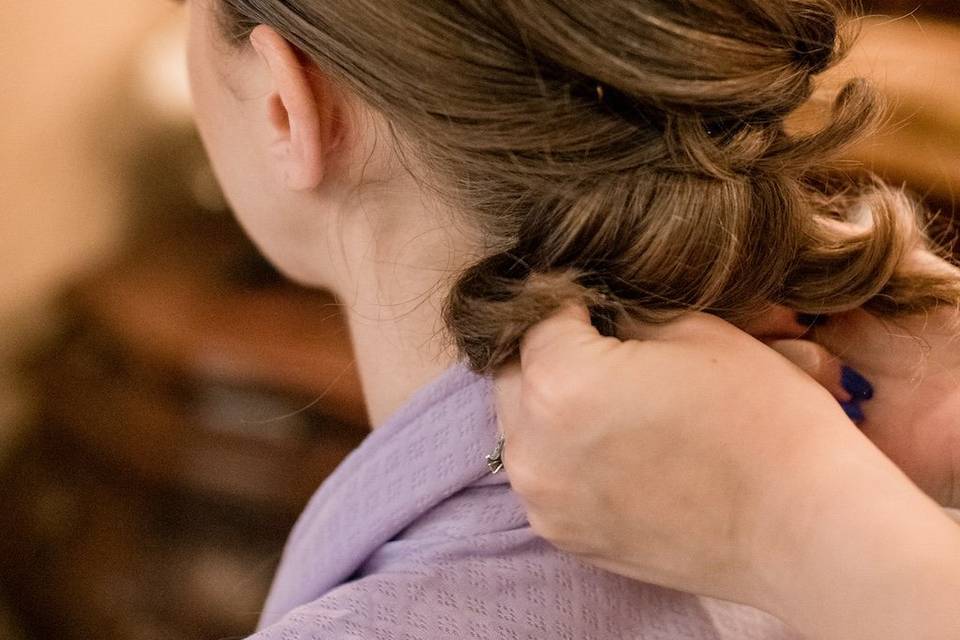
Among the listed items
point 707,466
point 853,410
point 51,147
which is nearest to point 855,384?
point 853,410

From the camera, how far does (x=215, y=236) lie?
1829 millimetres

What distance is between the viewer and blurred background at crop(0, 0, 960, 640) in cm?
166

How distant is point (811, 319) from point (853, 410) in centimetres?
7

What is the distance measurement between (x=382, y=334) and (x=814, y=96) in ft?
1.12

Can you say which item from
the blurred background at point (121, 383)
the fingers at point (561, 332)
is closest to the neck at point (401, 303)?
the fingers at point (561, 332)

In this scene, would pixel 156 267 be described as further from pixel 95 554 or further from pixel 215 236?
pixel 95 554

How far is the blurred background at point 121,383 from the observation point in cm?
166

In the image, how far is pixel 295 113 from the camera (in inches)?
24.5

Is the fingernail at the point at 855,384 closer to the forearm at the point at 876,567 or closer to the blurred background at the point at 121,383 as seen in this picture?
the forearm at the point at 876,567

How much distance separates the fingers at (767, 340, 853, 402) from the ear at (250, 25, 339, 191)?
33 cm

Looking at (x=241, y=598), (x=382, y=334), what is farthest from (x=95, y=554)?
(x=382, y=334)

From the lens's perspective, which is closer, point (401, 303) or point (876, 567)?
point (876, 567)

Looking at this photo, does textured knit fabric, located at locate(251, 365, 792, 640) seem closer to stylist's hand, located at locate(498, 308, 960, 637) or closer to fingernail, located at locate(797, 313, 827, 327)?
stylist's hand, located at locate(498, 308, 960, 637)

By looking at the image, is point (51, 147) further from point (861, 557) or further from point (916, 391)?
point (861, 557)
